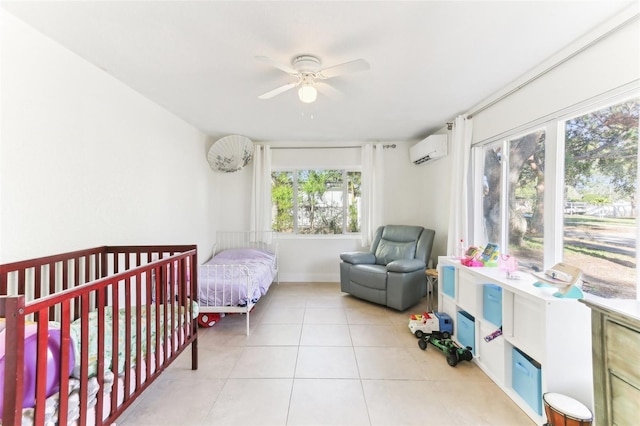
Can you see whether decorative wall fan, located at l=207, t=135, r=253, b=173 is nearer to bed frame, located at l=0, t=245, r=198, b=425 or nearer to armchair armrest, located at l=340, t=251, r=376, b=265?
bed frame, located at l=0, t=245, r=198, b=425

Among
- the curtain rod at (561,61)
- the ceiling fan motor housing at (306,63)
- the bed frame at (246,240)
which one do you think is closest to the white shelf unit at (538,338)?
the curtain rod at (561,61)

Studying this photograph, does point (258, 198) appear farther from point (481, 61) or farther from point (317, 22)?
point (481, 61)

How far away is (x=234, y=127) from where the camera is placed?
3547 mm

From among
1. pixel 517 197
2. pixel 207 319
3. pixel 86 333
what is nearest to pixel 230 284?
pixel 207 319

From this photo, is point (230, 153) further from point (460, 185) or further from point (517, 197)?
point (517, 197)

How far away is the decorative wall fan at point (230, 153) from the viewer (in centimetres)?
382

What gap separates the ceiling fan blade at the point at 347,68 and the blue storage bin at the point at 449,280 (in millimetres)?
1962

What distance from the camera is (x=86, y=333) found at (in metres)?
1.08

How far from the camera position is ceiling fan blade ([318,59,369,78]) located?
1651 mm

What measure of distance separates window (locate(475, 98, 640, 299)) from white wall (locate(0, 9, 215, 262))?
3.37 metres

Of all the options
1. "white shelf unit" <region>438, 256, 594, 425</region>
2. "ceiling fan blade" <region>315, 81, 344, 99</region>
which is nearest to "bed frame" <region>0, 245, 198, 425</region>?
"ceiling fan blade" <region>315, 81, 344, 99</region>

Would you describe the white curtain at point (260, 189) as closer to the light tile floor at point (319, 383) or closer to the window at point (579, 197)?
the light tile floor at point (319, 383)

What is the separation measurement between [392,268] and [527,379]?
1.60m

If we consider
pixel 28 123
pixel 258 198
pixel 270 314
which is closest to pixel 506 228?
pixel 270 314
